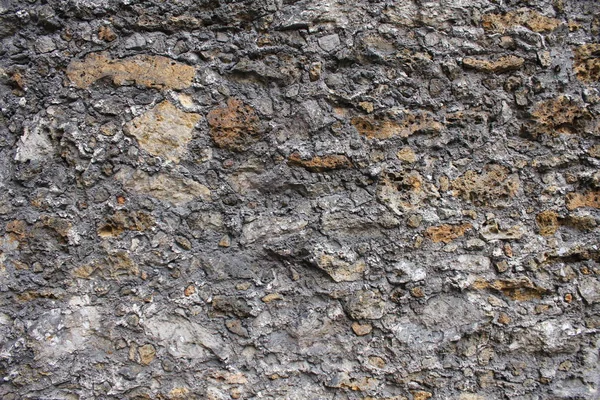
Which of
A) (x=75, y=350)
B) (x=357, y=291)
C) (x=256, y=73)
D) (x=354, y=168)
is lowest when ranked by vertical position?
(x=75, y=350)

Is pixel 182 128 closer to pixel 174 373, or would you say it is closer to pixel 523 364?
pixel 174 373

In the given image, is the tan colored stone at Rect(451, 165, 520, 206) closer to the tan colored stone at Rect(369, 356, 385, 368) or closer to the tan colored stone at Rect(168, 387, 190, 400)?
the tan colored stone at Rect(369, 356, 385, 368)

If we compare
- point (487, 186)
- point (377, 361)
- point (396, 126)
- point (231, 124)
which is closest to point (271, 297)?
point (377, 361)

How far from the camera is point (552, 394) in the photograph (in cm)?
190

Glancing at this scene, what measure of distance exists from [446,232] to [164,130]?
118cm

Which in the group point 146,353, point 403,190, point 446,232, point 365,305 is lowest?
point 146,353

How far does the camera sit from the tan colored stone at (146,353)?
5.98 feet

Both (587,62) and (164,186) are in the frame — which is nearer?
(164,186)

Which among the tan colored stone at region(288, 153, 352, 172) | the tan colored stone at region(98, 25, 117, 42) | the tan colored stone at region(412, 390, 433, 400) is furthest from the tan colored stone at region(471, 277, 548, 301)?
the tan colored stone at region(98, 25, 117, 42)

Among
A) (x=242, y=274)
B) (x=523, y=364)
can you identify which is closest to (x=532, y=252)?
(x=523, y=364)

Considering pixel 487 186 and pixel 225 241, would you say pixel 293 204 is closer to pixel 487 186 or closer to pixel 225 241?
pixel 225 241

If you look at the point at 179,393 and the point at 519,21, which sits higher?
the point at 519,21

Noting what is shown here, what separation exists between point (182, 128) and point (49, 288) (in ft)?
2.57

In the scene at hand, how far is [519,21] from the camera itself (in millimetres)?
2004
